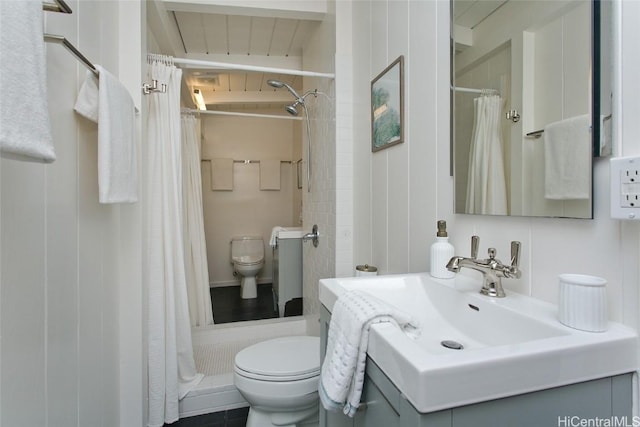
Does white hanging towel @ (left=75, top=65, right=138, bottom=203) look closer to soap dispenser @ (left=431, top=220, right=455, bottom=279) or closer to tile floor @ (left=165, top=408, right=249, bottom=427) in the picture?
soap dispenser @ (left=431, top=220, right=455, bottom=279)

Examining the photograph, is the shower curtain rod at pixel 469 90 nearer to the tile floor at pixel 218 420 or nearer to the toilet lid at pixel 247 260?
the tile floor at pixel 218 420

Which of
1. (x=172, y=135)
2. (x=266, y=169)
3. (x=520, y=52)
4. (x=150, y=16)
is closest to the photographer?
(x=520, y=52)

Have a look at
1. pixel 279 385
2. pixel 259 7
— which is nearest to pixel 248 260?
pixel 279 385

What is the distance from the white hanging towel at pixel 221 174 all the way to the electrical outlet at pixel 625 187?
148 inches

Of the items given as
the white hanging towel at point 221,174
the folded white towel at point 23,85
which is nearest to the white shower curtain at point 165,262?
the folded white towel at point 23,85

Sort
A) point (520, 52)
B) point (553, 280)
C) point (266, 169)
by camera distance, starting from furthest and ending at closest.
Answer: point (266, 169)
point (520, 52)
point (553, 280)

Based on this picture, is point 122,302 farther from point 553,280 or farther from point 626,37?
point 626,37

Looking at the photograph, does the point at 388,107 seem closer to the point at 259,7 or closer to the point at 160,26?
the point at 259,7

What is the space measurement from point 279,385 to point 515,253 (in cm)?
101

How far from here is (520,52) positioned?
82 cm

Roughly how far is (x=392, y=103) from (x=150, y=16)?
61.3 inches

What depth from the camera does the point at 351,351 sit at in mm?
609

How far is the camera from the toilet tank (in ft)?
12.5

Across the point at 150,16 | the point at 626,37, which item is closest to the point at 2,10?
the point at 626,37
